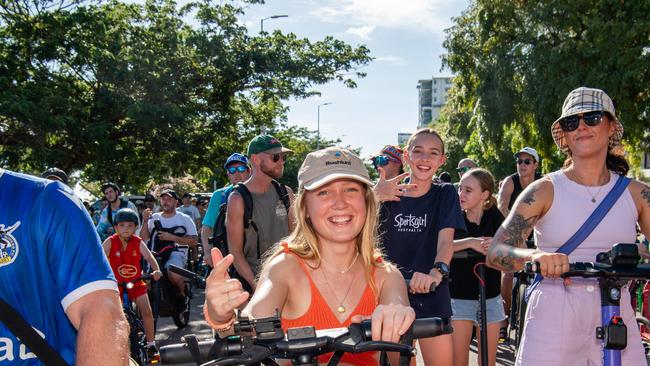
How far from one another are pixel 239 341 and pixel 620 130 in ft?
8.70

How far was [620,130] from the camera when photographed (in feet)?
12.2

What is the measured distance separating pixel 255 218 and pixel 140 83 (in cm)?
1870

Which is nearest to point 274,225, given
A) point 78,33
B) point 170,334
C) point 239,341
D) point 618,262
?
point 618,262

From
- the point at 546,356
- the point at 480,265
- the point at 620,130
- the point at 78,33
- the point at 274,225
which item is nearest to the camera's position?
the point at 546,356

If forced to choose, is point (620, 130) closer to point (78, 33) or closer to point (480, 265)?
point (480, 265)

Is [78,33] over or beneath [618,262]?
over

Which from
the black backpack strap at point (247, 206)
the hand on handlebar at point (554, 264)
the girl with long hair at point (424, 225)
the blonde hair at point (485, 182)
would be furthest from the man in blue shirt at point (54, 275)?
the blonde hair at point (485, 182)

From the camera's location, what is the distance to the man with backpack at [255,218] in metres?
5.74

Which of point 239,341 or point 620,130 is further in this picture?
point 620,130

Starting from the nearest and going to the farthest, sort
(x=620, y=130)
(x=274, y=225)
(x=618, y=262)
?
(x=618, y=262), (x=620, y=130), (x=274, y=225)

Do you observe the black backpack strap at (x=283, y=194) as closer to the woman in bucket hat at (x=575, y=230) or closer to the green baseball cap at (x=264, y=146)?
the green baseball cap at (x=264, y=146)

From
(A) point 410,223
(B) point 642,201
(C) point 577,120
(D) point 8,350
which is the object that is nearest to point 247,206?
(A) point 410,223

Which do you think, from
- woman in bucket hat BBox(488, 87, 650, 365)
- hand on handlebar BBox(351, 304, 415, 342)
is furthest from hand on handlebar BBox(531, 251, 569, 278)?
hand on handlebar BBox(351, 304, 415, 342)

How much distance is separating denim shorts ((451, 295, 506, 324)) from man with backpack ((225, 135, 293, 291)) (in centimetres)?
152
